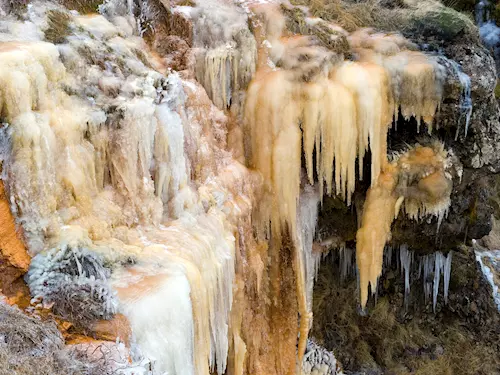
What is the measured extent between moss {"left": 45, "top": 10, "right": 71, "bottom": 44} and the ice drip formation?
0.05 meters

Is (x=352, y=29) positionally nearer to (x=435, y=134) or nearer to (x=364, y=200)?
(x=435, y=134)

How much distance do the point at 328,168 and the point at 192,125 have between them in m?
1.76

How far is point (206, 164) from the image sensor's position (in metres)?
5.45

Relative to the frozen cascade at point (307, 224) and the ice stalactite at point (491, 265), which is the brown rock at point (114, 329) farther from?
the ice stalactite at point (491, 265)

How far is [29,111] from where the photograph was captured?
12.6ft

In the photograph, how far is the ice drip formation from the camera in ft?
12.2

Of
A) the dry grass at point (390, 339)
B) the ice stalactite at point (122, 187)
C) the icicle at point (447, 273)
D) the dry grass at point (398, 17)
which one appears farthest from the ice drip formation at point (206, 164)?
the dry grass at point (390, 339)

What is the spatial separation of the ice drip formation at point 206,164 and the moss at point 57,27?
0.18 ft

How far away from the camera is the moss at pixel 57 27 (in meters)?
4.75

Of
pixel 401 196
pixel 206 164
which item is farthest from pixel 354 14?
pixel 206 164

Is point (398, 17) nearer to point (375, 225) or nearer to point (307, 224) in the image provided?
point (375, 225)

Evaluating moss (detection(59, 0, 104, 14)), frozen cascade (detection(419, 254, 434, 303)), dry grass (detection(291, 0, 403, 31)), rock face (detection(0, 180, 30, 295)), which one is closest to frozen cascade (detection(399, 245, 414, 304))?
frozen cascade (detection(419, 254, 434, 303))

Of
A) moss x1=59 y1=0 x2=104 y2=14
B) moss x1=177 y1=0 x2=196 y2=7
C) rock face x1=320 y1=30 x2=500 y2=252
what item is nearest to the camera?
moss x1=59 y1=0 x2=104 y2=14

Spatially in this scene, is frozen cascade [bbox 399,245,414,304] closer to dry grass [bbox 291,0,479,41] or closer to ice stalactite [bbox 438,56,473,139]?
ice stalactite [bbox 438,56,473,139]
